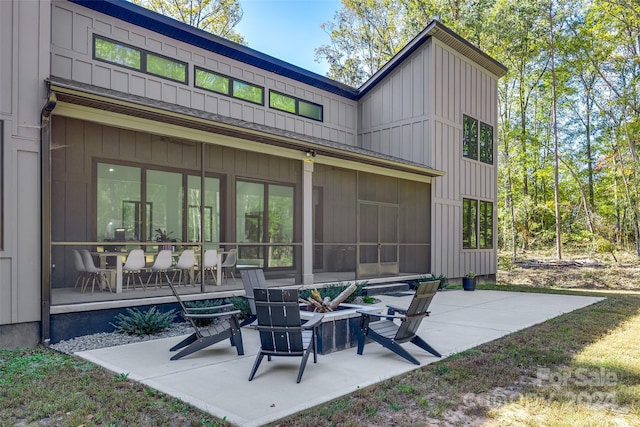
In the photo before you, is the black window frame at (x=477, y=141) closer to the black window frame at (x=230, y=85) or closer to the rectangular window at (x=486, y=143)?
the rectangular window at (x=486, y=143)

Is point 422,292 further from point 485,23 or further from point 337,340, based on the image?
point 485,23

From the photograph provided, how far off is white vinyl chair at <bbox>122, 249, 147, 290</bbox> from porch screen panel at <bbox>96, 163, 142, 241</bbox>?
82 cm

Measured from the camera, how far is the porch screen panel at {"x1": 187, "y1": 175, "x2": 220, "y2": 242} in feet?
29.5

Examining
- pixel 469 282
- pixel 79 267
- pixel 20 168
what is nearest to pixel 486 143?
pixel 469 282

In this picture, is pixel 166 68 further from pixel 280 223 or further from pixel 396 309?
pixel 396 309

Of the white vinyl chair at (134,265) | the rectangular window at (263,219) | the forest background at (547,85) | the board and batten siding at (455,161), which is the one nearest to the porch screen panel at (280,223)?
the rectangular window at (263,219)

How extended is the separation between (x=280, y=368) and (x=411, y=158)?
9.04 m

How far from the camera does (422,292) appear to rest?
196 inches

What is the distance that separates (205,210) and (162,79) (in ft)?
9.37

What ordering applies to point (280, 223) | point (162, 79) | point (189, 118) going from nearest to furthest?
point (189, 118)
point (162, 79)
point (280, 223)

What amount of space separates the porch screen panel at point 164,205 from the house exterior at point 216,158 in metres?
0.03

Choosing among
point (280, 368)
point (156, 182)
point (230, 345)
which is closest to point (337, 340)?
point (280, 368)

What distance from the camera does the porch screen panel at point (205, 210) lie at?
29.5 ft

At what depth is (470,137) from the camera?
13.8m
